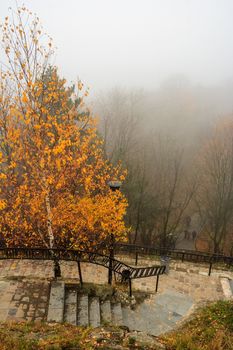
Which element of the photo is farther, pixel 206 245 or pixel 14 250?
pixel 206 245

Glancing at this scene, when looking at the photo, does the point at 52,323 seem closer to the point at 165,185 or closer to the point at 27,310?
the point at 27,310

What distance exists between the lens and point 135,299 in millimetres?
11453

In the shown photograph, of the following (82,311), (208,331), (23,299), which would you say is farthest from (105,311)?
(208,331)

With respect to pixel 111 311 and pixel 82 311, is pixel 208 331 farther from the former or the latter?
pixel 82 311

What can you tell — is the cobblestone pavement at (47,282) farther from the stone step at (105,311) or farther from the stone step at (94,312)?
the stone step at (105,311)

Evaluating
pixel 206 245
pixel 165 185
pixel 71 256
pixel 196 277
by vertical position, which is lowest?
pixel 206 245

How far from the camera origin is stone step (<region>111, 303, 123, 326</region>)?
9.57 metres

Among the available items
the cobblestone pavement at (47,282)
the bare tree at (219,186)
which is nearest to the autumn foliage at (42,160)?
the cobblestone pavement at (47,282)

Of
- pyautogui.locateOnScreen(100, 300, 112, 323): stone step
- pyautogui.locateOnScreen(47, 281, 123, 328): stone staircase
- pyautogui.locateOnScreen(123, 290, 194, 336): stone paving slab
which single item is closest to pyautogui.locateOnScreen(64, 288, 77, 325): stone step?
pyautogui.locateOnScreen(47, 281, 123, 328): stone staircase

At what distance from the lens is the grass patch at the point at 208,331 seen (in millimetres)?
7292

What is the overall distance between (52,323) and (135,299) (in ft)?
13.6

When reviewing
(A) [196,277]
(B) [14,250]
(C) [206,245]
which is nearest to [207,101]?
Answer: (C) [206,245]

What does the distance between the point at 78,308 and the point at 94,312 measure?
1.94 ft

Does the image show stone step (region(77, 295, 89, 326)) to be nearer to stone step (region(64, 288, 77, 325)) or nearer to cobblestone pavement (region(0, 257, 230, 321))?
stone step (region(64, 288, 77, 325))
